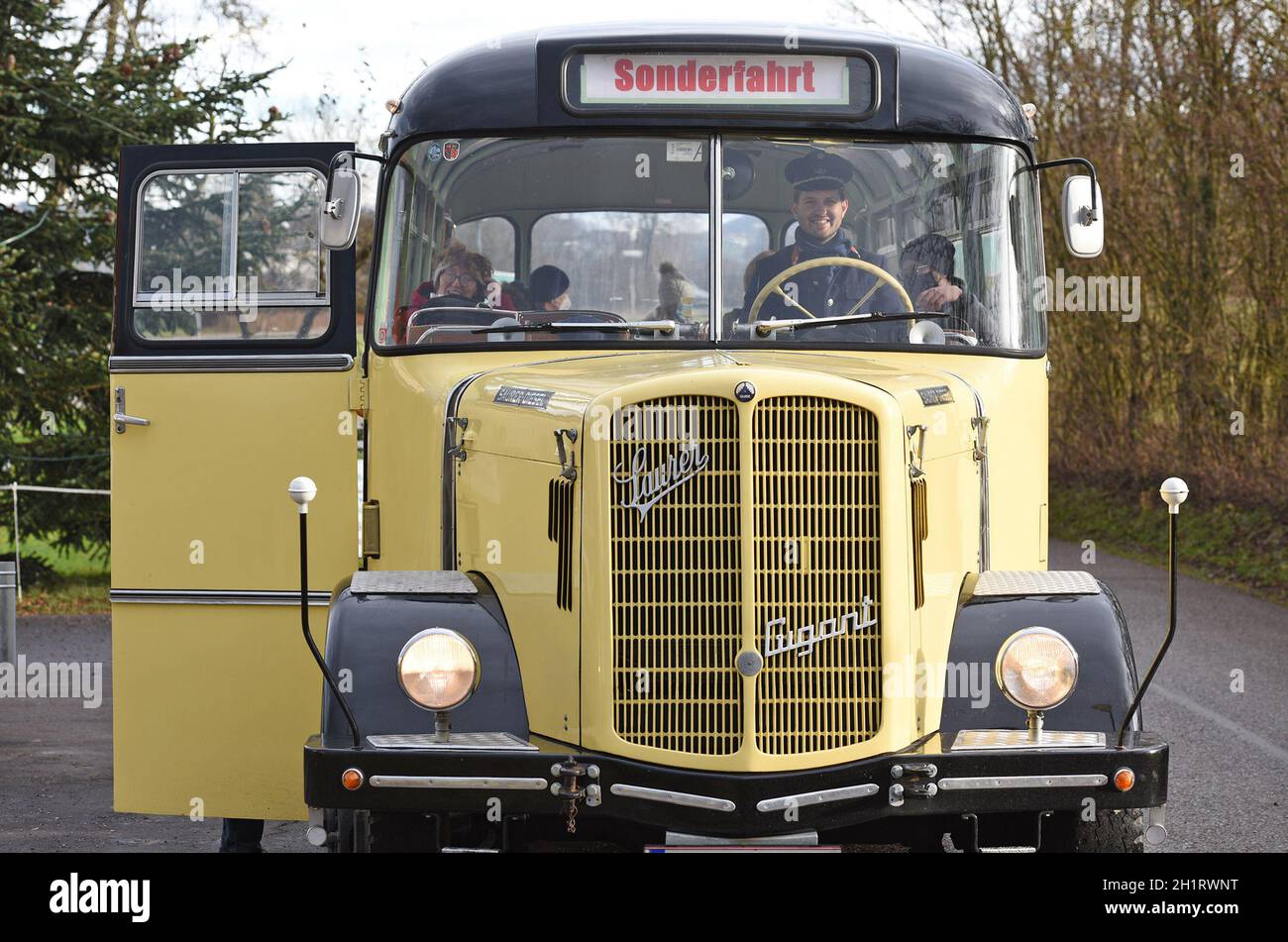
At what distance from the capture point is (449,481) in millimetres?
5434

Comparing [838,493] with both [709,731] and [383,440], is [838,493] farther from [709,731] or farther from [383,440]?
[383,440]

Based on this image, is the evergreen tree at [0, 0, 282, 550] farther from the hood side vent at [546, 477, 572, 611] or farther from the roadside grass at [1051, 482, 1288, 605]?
the hood side vent at [546, 477, 572, 611]

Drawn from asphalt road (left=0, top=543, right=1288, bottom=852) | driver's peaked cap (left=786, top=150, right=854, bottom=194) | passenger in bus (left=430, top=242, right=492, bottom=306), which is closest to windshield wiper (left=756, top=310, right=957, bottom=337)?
driver's peaked cap (left=786, top=150, right=854, bottom=194)

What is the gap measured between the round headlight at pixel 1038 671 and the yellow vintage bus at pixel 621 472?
0.01 meters

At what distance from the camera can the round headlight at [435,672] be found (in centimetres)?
462

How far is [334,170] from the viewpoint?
5844mm

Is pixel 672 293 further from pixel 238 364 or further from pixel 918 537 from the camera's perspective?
pixel 238 364

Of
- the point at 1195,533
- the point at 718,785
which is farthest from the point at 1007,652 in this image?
the point at 1195,533

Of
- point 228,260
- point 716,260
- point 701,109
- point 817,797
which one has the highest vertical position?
point 701,109

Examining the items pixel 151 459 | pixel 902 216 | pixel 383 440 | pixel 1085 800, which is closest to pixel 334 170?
pixel 383 440

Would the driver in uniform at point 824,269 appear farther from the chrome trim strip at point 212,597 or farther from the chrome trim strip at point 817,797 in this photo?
the chrome trim strip at point 212,597

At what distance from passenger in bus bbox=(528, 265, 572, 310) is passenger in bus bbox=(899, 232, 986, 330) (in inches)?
45.6

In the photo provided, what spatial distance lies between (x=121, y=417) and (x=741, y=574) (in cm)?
296
